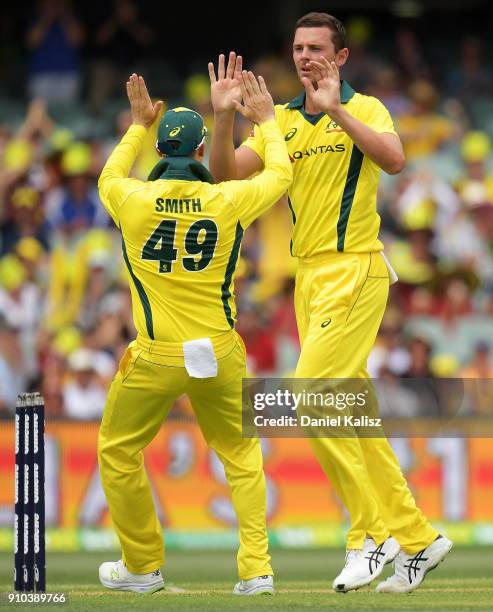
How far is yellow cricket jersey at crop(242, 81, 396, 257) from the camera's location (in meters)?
7.75

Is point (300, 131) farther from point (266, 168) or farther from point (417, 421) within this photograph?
point (417, 421)

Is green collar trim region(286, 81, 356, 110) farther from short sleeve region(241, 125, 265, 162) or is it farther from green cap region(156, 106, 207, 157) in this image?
green cap region(156, 106, 207, 157)

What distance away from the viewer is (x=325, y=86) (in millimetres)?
7496

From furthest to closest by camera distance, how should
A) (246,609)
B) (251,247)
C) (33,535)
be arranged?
(251,247) → (33,535) → (246,609)

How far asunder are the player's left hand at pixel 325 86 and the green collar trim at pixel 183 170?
2.18 ft

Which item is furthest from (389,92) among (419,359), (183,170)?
(183,170)

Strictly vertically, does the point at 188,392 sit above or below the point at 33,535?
above

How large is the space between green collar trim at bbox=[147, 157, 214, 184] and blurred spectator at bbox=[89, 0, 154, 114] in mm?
11320

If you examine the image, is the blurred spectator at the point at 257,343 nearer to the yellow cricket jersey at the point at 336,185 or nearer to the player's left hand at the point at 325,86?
the yellow cricket jersey at the point at 336,185

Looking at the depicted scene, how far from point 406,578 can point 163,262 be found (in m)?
2.12

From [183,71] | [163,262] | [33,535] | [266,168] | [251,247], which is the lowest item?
[33,535]

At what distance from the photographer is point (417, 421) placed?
12016 millimetres

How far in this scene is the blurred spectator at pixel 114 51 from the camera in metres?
18.9

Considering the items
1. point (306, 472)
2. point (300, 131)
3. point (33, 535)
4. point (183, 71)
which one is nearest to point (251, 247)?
point (306, 472)
